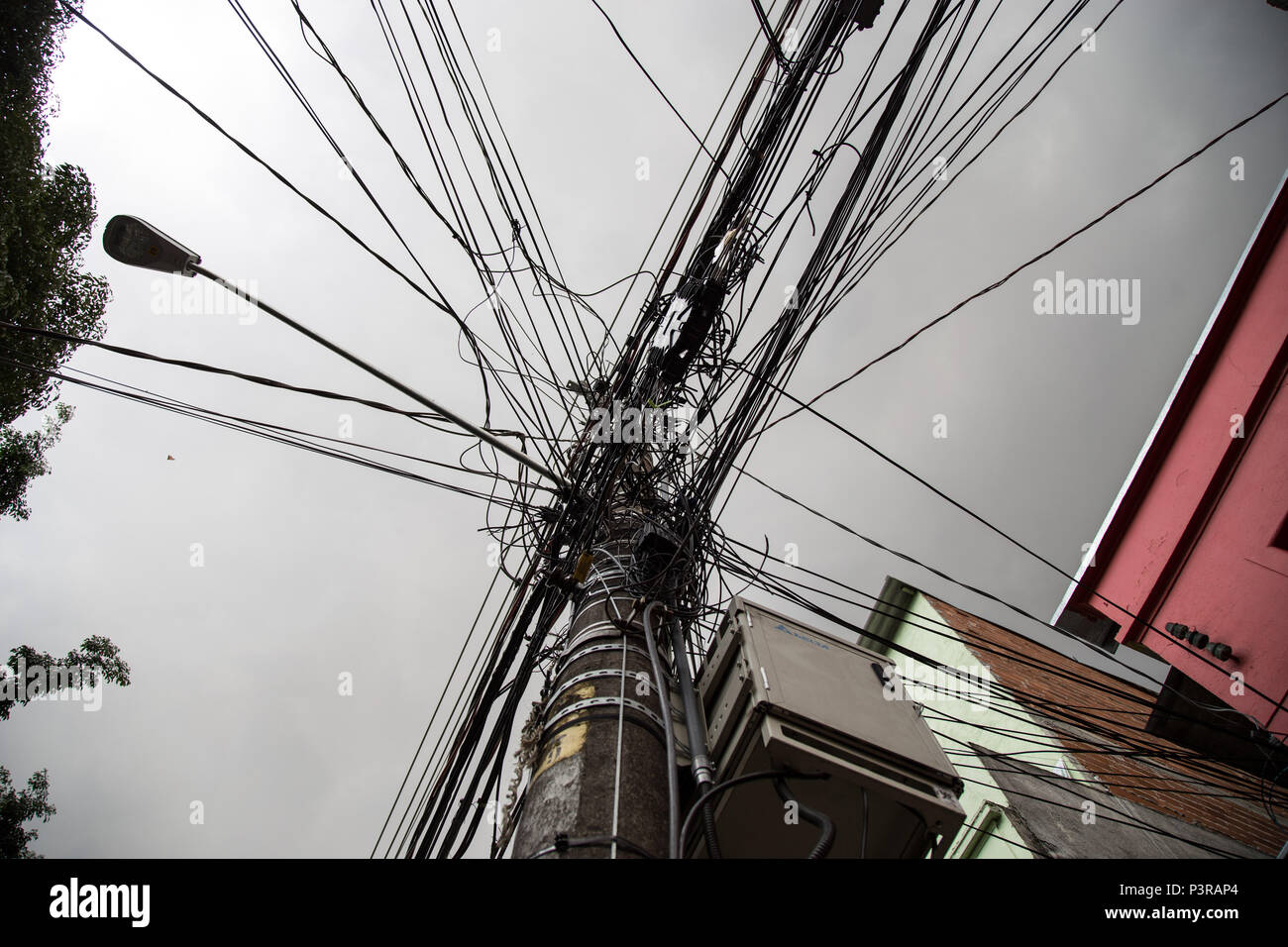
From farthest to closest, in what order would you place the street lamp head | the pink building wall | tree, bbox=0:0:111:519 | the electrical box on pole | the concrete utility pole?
tree, bbox=0:0:111:519
the pink building wall
the street lamp head
the electrical box on pole
the concrete utility pole

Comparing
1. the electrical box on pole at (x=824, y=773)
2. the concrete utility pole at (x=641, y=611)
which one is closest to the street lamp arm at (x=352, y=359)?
the concrete utility pole at (x=641, y=611)

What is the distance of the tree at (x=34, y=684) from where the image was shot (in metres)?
11.7

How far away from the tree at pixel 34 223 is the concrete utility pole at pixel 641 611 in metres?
9.60

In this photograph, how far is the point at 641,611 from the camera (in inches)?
100.0

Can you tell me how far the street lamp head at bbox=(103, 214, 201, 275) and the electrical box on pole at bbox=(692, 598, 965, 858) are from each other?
2470mm

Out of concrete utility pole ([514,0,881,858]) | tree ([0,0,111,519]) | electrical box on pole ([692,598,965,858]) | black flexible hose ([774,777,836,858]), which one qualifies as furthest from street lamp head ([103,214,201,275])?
tree ([0,0,111,519])

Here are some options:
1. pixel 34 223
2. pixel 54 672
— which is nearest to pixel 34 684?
pixel 54 672

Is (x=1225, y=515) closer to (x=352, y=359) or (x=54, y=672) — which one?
(x=352, y=359)

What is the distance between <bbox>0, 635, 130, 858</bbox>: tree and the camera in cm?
1169

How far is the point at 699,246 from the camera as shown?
4277mm

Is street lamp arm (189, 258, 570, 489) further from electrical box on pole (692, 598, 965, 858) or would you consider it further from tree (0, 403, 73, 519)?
tree (0, 403, 73, 519)

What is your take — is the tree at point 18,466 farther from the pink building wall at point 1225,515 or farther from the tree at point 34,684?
the pink building wall at point 1225,515
